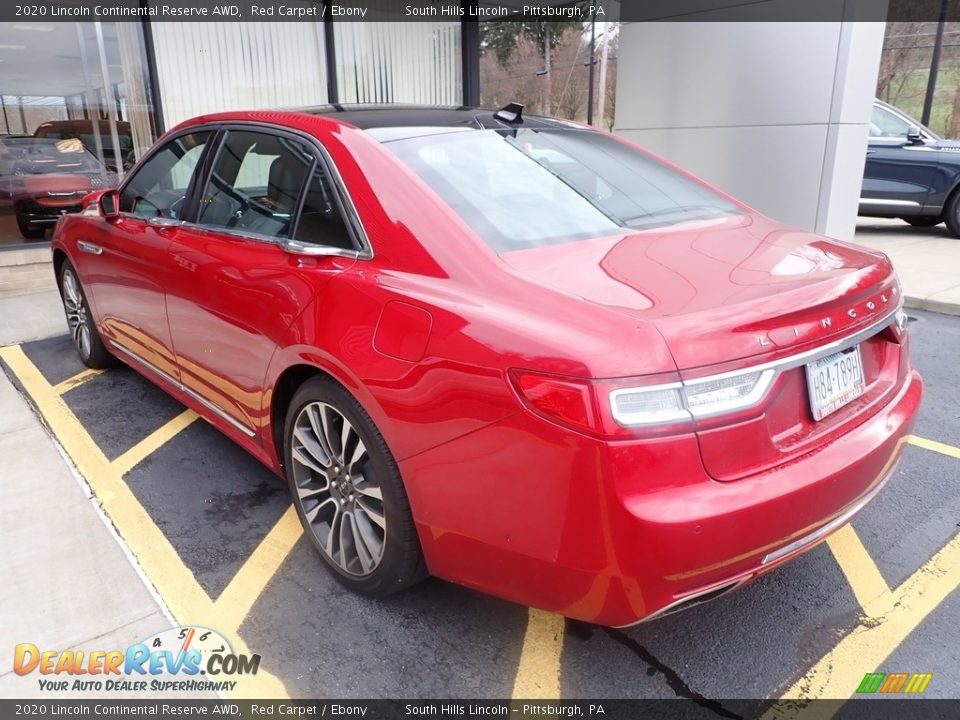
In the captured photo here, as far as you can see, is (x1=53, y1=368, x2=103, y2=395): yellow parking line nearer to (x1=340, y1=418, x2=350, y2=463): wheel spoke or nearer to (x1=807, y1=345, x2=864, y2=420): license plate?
(x1=340, y1=418, x2=350, y2=463): wheel spoke

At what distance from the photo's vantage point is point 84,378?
4680 millimetres

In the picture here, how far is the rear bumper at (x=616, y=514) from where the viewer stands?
164 cm

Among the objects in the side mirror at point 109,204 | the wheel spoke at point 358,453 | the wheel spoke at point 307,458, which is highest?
the side mirror at point 109,204

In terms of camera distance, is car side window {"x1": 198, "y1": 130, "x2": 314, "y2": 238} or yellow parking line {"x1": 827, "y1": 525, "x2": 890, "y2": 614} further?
car side window {"x1": 198, "y1": 130, "x2": 314, "y2": 238}

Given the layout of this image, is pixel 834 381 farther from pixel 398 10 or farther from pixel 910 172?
pixel 398 10

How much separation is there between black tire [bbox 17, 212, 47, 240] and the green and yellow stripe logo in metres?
8.58

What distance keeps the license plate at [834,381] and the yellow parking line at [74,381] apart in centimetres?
433

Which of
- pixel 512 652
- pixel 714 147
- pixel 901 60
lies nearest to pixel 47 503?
pixel 512 652

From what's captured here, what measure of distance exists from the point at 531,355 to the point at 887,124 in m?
10.2

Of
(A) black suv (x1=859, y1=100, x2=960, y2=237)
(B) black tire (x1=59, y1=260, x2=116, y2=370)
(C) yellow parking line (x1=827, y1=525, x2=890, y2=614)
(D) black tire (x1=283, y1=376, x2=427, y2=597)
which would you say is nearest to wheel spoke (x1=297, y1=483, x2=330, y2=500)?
(D) black tire (x1=283, y1=376, x2=427, y2=597)

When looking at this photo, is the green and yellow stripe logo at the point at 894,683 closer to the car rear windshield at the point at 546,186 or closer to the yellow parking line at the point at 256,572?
the car rear windshield at the point at 546,186

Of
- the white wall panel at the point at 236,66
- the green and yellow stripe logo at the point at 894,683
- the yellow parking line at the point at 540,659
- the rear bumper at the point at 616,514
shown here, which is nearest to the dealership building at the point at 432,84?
the white wall panel at the point at 236,66

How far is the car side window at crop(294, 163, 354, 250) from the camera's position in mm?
2411

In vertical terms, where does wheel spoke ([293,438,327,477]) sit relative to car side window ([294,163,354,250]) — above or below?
below
